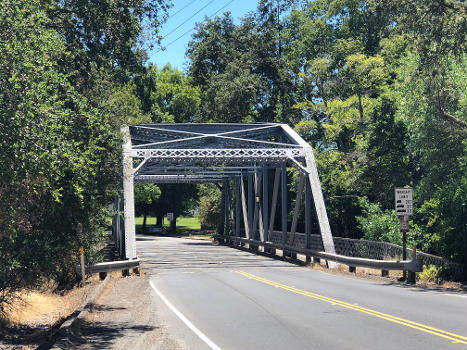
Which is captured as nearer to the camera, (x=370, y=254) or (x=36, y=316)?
(x=36, y=316)

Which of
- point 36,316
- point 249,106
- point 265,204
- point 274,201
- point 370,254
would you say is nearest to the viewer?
point 36,316

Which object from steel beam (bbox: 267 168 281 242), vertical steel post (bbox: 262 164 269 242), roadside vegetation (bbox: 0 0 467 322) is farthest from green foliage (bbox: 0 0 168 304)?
vertical steel post (bbox: 262 164 269 242)

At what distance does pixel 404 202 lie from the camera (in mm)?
20031

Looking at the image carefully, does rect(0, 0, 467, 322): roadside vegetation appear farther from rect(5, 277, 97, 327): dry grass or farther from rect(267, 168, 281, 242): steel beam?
rect(267, 168, 281, 242): steel beam

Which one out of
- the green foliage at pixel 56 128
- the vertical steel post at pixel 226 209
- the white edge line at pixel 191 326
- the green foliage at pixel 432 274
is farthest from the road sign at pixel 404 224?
the vertical steel post at pixel 226 209

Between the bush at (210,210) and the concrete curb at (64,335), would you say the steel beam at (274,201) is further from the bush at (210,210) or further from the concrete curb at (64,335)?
the bush at (210,210)

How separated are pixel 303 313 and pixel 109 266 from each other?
11030 millimetres

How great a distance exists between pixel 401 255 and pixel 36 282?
1276cm

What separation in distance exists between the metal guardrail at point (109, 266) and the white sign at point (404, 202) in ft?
32.9

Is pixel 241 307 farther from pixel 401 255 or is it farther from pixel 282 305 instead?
pixel 401 255

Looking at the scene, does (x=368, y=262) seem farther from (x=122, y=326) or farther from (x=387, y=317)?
(x=122, y=326)

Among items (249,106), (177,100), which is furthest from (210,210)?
(177,100)

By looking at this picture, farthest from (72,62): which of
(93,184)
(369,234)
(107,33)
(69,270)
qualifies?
(369,234)

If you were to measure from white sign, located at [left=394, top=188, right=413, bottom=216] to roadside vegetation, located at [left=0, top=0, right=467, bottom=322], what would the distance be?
1.50 m
